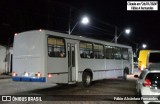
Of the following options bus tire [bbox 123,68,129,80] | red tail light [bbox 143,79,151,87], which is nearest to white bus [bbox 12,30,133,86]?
red tail light [bbox 143,79,151,87]

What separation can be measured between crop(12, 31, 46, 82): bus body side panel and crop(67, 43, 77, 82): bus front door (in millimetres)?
2580

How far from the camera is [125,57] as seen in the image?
2594 cm

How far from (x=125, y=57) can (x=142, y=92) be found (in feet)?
50.2

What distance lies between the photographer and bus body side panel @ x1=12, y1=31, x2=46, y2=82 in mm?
13977

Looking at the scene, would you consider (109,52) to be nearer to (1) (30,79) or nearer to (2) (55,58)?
(2) (55,58)

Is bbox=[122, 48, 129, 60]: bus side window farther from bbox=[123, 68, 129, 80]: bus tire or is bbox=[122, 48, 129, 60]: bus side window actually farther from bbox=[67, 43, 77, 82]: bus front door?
bbox=[67, 43, 77, 82]: bus front door

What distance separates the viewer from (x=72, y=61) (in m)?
16.6

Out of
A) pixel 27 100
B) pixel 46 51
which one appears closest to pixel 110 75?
pixel 46 51

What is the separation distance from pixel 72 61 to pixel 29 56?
10.2ft

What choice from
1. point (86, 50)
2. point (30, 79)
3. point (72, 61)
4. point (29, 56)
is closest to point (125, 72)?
point (86, 50)

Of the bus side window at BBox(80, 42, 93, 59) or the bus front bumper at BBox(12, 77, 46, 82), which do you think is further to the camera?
the bus side window at BBox(80, 42, 93, 59)

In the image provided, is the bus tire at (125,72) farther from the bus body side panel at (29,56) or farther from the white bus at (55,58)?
the bus body side panel at (29,56)

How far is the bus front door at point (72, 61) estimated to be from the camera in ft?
53.1

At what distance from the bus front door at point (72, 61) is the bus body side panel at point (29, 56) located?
258 centimetres
